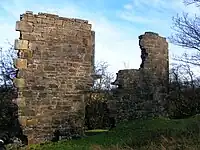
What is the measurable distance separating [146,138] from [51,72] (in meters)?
3.99

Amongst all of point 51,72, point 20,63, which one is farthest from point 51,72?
point 20,63

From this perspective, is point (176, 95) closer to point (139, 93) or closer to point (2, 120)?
point (139, 93)

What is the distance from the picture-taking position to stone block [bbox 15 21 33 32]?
12.8m

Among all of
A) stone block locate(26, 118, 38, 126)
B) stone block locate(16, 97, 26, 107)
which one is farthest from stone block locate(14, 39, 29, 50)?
stone block locate(26, 118, 38, 126)

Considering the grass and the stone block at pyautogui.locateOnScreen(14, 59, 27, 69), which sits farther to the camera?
the stone block at pyautogui.locateOnScreen(14, 59, 27, 69)

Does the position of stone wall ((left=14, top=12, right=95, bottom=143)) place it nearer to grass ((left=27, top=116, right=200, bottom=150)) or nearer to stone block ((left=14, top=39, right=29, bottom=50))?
stone block ((left=14, top=39, right=29, bottom=50))

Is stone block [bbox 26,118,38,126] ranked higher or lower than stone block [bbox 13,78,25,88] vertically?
lower

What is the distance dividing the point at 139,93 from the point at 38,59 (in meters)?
4.63

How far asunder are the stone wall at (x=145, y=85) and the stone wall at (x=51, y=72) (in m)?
2.20

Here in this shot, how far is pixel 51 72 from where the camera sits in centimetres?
1320

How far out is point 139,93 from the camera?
15.9 meters

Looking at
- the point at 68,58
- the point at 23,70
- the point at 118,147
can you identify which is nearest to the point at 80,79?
the point at 68,58

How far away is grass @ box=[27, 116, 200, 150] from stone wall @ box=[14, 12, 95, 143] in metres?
0.99

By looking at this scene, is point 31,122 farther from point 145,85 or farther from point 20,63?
point 145,85
